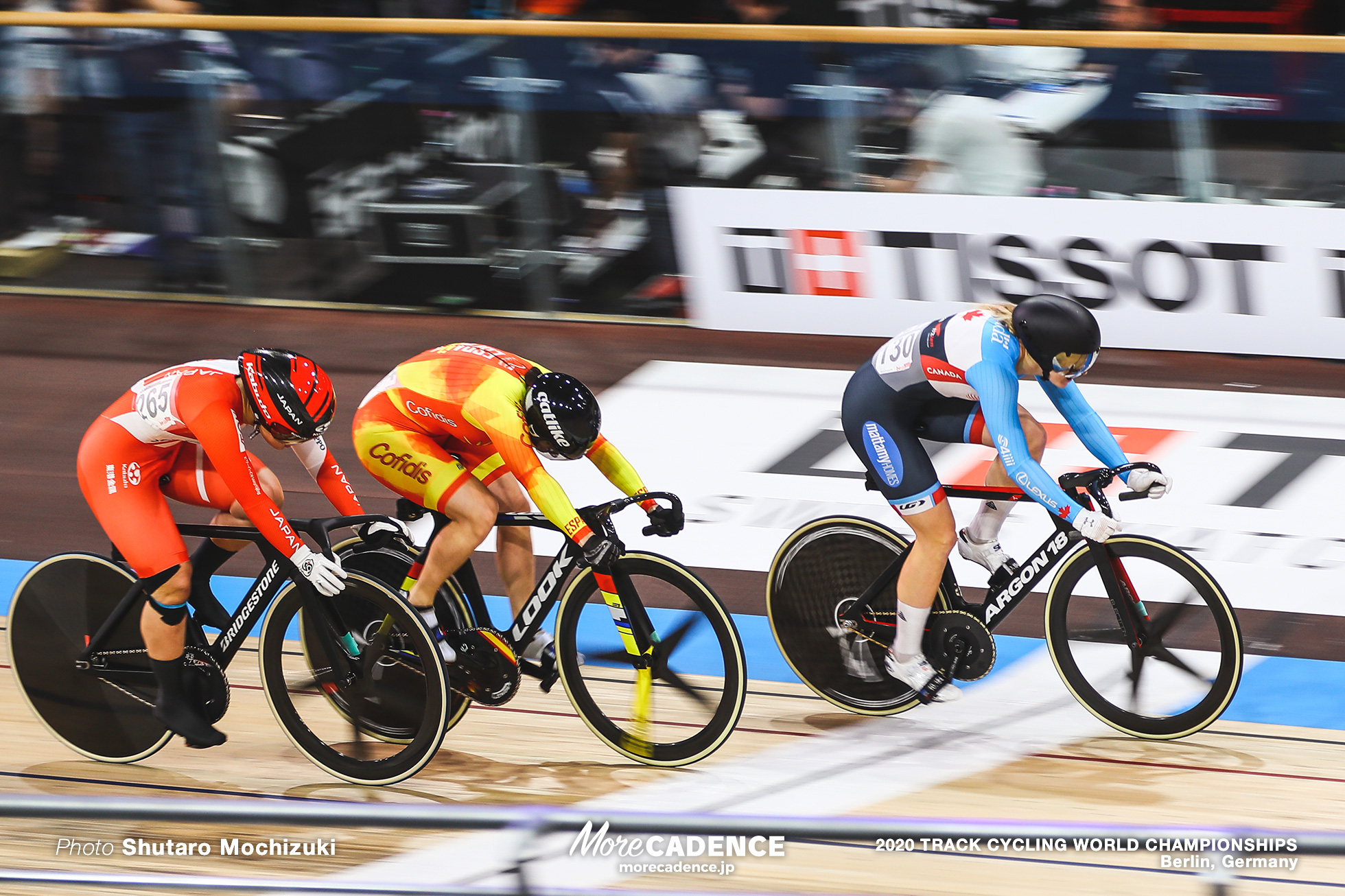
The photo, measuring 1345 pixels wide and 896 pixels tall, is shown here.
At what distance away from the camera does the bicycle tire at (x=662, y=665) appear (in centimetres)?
406

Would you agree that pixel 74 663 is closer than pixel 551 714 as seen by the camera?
Yes

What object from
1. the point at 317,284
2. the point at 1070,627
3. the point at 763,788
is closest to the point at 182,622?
the point at 763,788

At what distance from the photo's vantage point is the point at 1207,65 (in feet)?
23.8

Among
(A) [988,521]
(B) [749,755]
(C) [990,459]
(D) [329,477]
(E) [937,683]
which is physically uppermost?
(D) [329,477]

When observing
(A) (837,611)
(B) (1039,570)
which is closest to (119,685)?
(A) (837,611)

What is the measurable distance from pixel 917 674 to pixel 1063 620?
46cm

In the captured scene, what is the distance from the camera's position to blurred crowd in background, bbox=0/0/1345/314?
738 cm

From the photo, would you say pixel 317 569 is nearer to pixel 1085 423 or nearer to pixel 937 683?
pixel 937 683

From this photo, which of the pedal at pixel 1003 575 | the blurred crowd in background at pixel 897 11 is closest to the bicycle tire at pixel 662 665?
the pedal at pixel 1003 575

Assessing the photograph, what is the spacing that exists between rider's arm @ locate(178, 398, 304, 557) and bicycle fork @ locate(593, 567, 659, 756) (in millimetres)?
864

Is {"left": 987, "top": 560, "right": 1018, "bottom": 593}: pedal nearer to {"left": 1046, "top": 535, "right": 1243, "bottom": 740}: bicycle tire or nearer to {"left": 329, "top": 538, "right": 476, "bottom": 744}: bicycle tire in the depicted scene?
{"left": 1046, "top": 535, "right": 1243, "bottom": 740}: bicycle tire

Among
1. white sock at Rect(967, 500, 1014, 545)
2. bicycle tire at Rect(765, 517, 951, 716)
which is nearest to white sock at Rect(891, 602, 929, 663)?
bicycle tire at Rect(765, 517, 951, 716)

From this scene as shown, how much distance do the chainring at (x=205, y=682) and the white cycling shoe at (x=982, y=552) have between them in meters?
2.29

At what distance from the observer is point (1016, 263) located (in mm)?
7590
